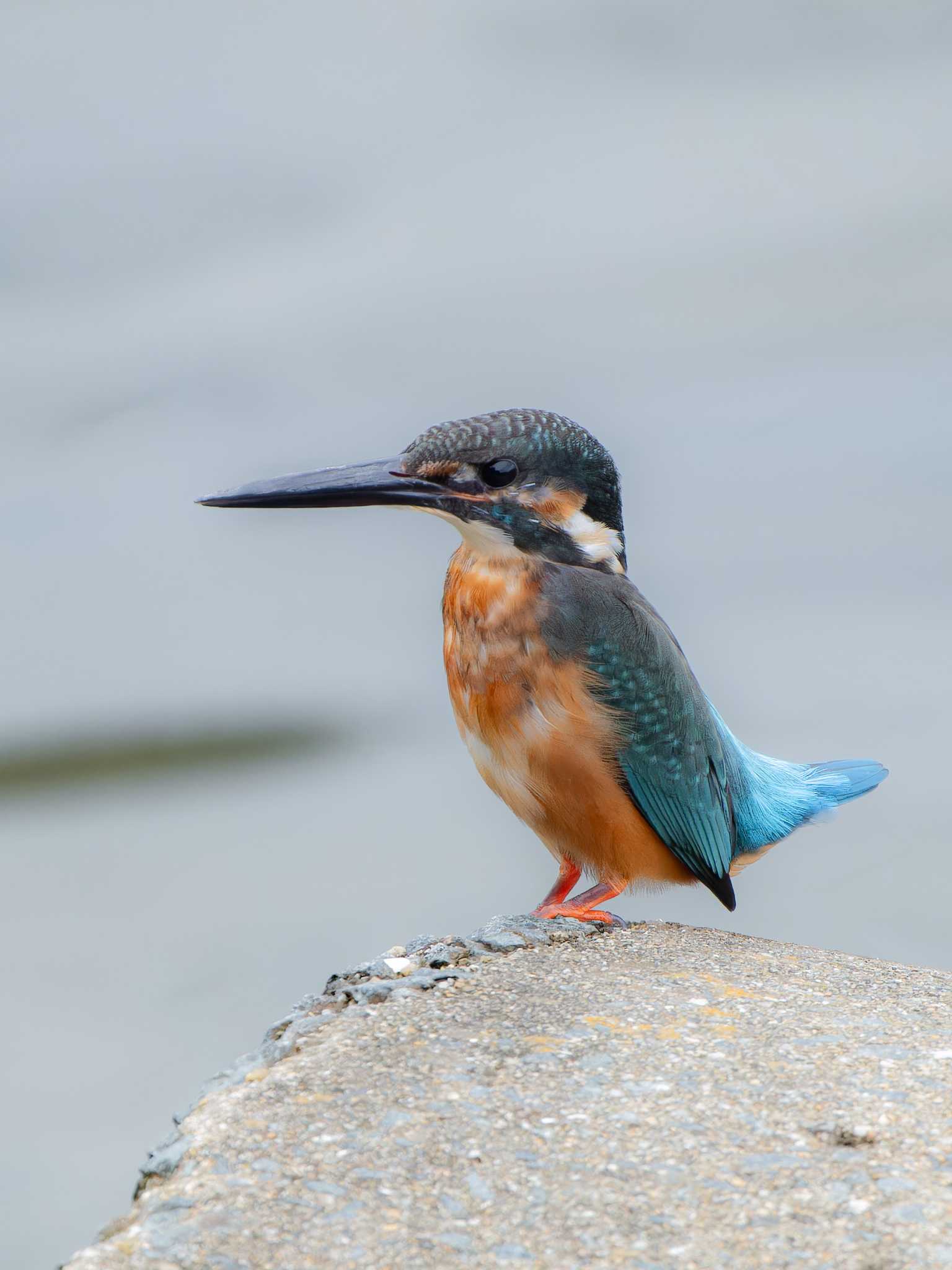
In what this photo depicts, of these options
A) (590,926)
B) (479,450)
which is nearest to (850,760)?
(590,926)

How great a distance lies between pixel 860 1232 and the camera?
1.59m

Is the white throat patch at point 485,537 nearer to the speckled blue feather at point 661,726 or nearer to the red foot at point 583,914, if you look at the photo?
the speckled blue feather at point 661,726

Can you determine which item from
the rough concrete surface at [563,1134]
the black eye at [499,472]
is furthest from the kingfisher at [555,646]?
the rough concrete surface at [563,1134]

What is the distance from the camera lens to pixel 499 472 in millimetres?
3012

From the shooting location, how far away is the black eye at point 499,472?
3008 mm

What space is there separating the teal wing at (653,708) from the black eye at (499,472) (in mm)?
245

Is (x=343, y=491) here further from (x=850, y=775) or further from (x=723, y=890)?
(x=850, y=775)

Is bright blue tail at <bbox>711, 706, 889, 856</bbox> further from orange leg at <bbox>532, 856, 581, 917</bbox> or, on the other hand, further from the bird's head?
the bird's head

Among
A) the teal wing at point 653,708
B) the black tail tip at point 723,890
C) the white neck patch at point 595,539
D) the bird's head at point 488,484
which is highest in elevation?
the bird's head at point 488,484

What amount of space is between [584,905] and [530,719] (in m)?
0.51

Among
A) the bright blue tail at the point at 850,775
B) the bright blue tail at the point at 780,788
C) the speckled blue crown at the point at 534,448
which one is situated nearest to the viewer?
the speckled blue crown at the point at 534,448

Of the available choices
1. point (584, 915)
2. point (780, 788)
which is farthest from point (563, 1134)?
point (780, 788)

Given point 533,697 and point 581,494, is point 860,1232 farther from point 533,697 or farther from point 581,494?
point 581,494

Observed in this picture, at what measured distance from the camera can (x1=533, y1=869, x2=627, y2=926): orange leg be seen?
3.04 metres
